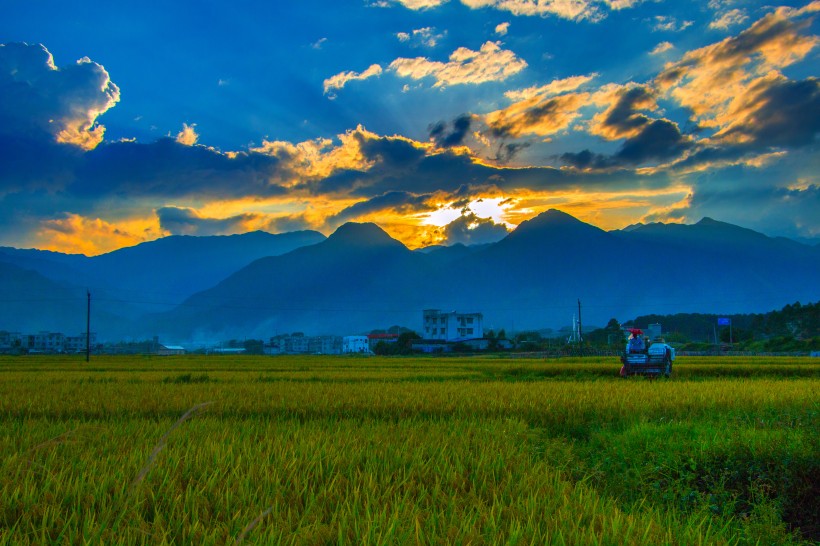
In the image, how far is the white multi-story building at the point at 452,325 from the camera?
413 feet

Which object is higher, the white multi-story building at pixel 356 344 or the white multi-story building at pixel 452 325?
the white multi-story building at pixel 452 325

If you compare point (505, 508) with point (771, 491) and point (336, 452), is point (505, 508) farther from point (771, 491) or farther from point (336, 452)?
point (771, 491)

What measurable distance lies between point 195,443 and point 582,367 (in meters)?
24.4

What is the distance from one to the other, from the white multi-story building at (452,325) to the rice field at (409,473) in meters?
115

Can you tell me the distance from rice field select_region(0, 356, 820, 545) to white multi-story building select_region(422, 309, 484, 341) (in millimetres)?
114523

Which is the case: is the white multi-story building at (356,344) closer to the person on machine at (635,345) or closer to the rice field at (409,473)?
the person on machine at (635,345)

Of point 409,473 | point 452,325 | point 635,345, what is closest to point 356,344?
point 452,325

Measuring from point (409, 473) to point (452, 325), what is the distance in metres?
122

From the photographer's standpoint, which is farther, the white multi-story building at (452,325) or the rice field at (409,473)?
the white multi-story building at (452,325)

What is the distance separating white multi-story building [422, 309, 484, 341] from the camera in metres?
126

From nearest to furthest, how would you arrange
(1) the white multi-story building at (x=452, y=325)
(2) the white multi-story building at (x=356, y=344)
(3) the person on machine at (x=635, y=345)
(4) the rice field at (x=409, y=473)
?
(4) the rice field at (x=409, y=473) → (3) the person on machine at (x=635, y=345) → (1) the white multi-story building at (x=452, y=325) → (2) the white multi-story building at (x=356, y=344)

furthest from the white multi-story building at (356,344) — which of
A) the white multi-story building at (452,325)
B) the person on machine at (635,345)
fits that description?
the person on machine at (635,345)

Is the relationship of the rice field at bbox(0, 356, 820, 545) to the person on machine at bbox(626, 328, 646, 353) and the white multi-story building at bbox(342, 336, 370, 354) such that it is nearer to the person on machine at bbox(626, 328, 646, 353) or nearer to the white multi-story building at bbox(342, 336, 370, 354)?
the person on machine at bbox(626, 328, 646, 353)

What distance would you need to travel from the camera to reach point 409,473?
4.29 meters
